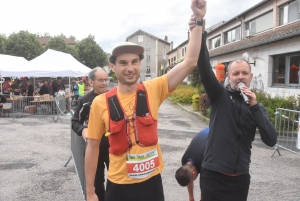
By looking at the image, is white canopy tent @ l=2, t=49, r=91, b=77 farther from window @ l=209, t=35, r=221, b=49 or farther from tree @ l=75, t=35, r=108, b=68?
tree @ l=75, t=35, r=108, b=68

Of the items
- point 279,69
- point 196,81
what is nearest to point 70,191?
point 279,69

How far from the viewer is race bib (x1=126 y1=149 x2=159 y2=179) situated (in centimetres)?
191

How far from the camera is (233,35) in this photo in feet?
77.8

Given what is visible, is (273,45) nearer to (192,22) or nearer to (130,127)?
(192,22)

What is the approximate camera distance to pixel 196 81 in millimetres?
26953

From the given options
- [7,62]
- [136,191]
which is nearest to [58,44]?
[7,62]

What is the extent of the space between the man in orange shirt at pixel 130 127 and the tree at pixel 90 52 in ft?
191

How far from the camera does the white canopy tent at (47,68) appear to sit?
13.5 meters

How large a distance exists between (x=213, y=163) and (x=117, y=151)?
2.66ft

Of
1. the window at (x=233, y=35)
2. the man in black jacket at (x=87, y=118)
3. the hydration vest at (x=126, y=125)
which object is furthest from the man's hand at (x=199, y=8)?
the window at (x=233, y=35)

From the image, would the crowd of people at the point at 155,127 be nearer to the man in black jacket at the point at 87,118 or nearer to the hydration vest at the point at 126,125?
the hydration vest at the point at 126,125

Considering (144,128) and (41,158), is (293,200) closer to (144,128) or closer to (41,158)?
(144,128)

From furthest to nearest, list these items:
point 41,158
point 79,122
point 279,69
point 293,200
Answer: point 279,69 → point 41,158 → point 293,200 → point 79,122

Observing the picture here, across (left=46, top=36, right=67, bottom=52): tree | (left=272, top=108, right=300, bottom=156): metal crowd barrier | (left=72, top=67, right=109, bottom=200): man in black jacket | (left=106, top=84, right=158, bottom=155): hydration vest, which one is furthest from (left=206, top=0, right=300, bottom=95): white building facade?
(left=46, top=36, right=67, bottom=52): tree
